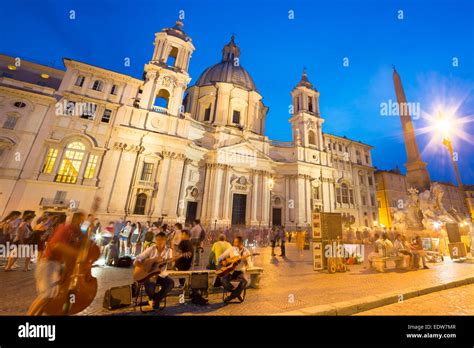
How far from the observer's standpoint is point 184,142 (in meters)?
22.5

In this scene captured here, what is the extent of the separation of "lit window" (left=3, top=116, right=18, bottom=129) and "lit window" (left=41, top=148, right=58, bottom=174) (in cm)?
327

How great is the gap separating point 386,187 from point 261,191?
83.8 feet

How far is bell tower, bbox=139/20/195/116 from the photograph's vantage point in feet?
76.7

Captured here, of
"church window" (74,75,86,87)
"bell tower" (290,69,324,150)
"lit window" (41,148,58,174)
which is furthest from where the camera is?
"bell tower" (290,69,324,150)

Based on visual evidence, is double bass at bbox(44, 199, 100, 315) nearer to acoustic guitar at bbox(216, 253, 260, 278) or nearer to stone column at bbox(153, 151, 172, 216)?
acoustic guitar at bbox(216, 253, 260, 278)

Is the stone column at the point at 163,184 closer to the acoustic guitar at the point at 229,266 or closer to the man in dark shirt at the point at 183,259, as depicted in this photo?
the man in dark shirt at the point at 183,259

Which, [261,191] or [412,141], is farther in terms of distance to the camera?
[261,191]

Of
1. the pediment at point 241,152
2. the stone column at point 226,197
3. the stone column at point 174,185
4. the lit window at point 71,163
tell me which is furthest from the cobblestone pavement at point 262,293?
the pediment at point 241,152

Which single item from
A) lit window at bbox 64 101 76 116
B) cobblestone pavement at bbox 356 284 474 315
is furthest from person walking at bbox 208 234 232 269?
lit window at bbox 64 101 76 116

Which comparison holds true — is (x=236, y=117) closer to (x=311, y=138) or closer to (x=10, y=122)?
(x=311, y=138)
